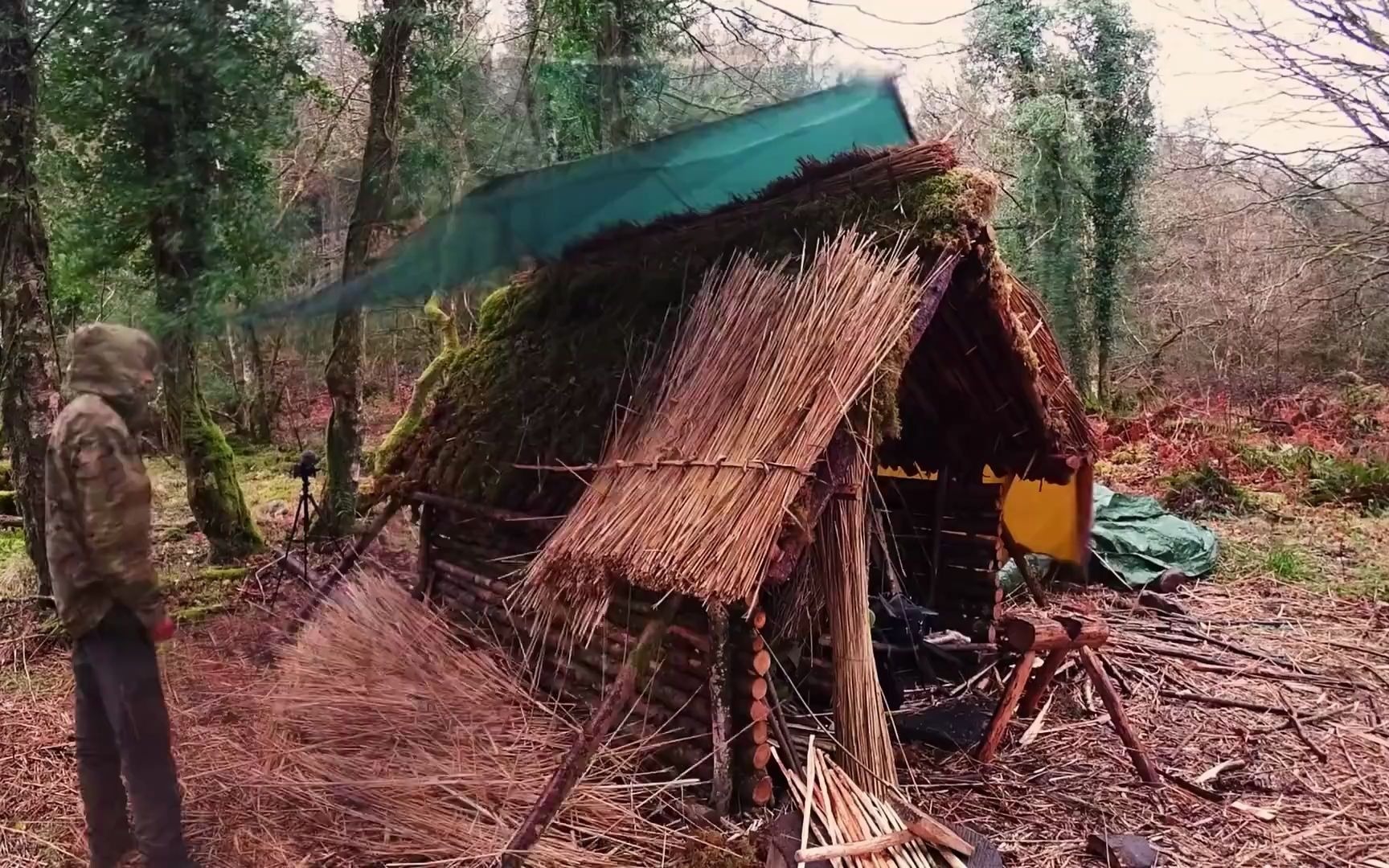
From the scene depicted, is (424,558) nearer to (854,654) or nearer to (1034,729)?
(854,654)

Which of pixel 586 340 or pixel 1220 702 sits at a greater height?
pixel 586 340

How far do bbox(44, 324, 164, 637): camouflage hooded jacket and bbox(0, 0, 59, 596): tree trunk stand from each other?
9.83 ft

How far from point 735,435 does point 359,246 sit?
209 centimetres

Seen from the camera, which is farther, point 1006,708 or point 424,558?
point 424,558

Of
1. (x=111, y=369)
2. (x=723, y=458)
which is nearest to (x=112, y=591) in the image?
(x=111, y=369)

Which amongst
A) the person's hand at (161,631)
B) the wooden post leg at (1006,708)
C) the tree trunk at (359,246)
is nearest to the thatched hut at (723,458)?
the wooden post leg at (1006,708)

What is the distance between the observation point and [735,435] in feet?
12.4

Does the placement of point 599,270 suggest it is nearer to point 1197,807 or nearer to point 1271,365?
point 1197,807

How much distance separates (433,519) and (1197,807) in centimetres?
430

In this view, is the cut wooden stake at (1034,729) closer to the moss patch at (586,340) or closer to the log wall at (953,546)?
the log wall at (953,546)

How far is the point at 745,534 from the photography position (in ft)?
11.0

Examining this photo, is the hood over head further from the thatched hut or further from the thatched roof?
the thatched roof

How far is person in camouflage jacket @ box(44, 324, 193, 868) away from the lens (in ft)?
9.53

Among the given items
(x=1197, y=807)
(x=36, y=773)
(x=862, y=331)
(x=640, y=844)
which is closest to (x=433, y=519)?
(x=36, y=773)
